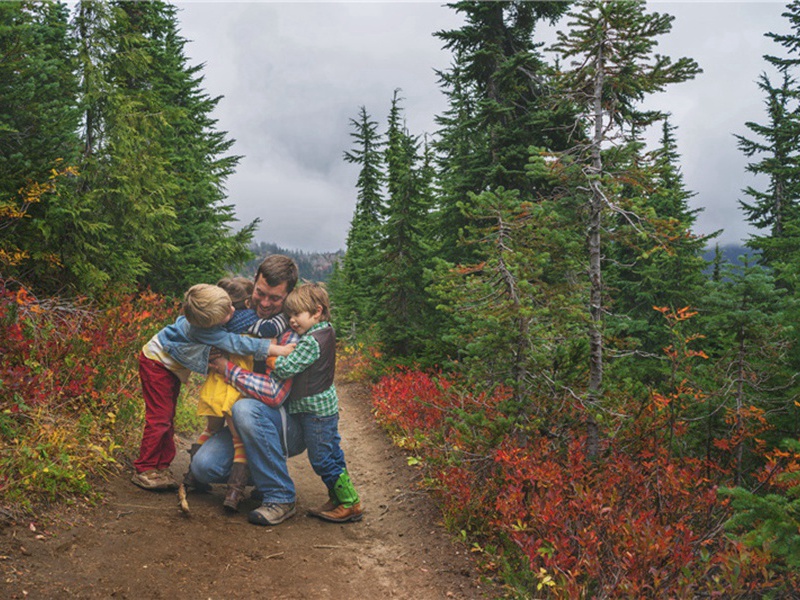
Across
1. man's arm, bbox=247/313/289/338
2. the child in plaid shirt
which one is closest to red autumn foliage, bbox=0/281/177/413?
man's arm, bbox=247/313/289/338

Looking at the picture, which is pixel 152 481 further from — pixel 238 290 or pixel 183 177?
pixel 183 177

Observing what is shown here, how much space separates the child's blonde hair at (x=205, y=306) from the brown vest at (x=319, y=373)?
2.88 ft

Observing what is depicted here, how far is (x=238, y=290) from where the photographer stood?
5.19 m

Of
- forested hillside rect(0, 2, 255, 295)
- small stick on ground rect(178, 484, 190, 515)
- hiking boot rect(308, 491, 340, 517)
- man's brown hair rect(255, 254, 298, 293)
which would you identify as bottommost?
hiking boot rect(308, 491, 340, 517)

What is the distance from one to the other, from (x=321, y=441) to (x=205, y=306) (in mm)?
1789

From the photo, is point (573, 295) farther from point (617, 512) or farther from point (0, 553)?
point (0, 553)

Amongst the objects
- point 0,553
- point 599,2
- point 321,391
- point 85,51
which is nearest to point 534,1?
point 599,2

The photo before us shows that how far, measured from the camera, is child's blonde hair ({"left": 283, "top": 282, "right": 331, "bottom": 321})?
4941mm

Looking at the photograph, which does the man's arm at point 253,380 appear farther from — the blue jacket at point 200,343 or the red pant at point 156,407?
the red pant at point 156,407

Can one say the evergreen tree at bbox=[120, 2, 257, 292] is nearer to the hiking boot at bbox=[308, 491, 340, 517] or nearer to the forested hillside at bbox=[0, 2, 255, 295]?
the forested hillside at bbox=[0, 2, 255, 295]

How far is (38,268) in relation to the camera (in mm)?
8281

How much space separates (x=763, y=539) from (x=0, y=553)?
5.25 m

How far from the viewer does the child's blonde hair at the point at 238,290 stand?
5176mm

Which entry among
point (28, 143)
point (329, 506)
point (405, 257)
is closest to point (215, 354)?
point (329, 506)
